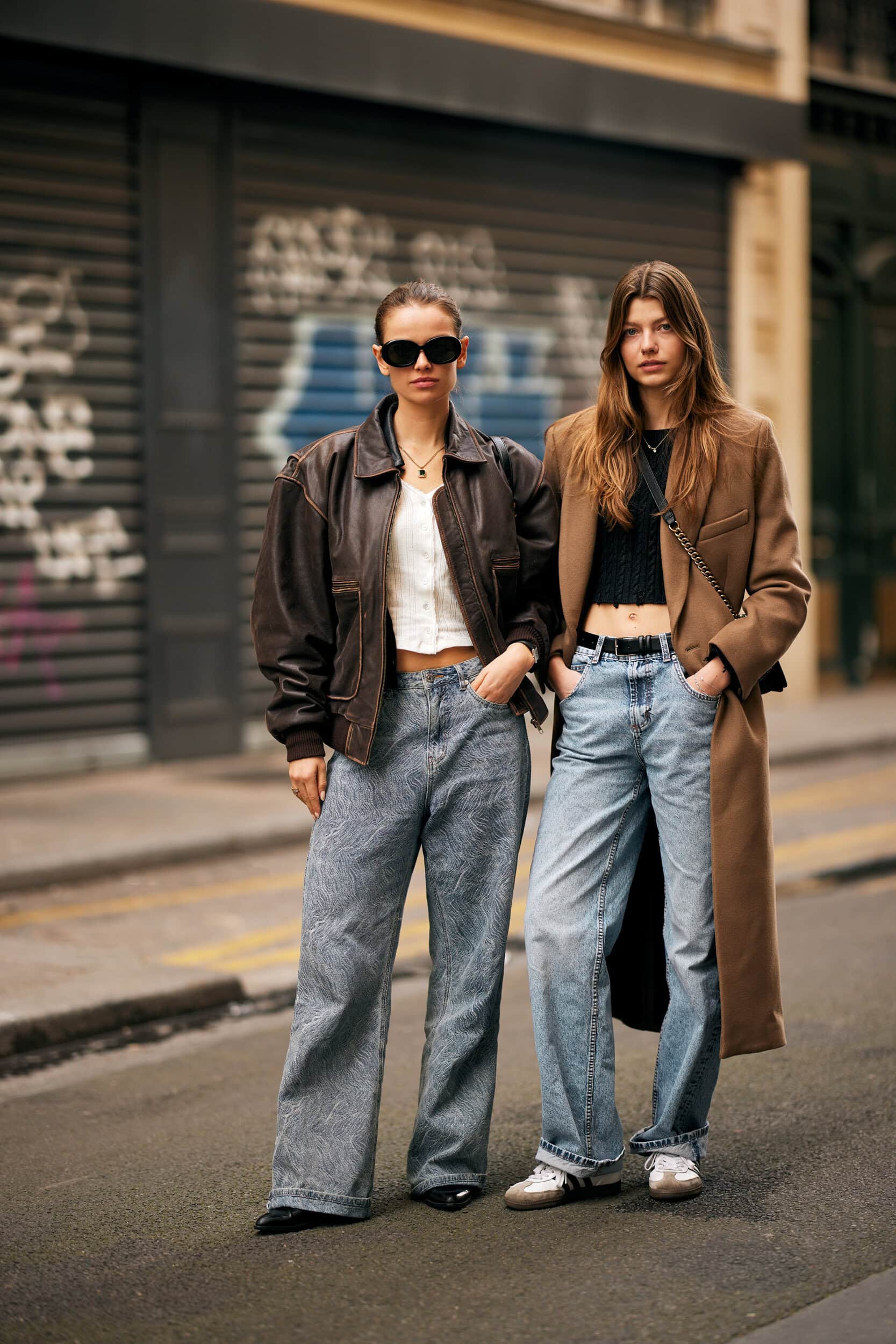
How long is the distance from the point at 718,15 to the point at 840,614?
5095 mm

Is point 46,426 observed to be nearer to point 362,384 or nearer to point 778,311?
point 362,384

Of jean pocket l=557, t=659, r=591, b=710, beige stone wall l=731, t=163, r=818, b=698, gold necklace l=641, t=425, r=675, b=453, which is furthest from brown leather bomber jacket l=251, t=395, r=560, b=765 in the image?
beige stone wall l=731, t=163, r=818, b=698

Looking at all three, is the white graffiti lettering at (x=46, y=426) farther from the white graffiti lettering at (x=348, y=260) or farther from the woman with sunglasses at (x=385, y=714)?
the woman with sunglasses at (x=385, y=714)

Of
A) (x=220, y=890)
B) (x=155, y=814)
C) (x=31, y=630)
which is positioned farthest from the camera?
(x=31, y=630)

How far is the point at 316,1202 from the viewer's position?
382cm

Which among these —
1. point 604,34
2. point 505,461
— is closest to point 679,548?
point 505,461

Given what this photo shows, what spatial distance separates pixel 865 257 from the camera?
627 inches

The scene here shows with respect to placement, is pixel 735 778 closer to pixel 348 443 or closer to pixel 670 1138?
pixel 670 1138

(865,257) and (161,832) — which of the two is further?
(865,257)

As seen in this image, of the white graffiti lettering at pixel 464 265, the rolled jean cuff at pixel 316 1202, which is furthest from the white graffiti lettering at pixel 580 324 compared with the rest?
the rolled jean cuff at pixel 316 1202

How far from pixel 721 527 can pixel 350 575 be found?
809 mm

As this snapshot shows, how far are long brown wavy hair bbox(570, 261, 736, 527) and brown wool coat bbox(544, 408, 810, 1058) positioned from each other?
0.04 m

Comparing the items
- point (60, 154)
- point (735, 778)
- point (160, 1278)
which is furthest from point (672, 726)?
point (60, 154)

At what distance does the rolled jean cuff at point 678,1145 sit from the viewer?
3.98 m
